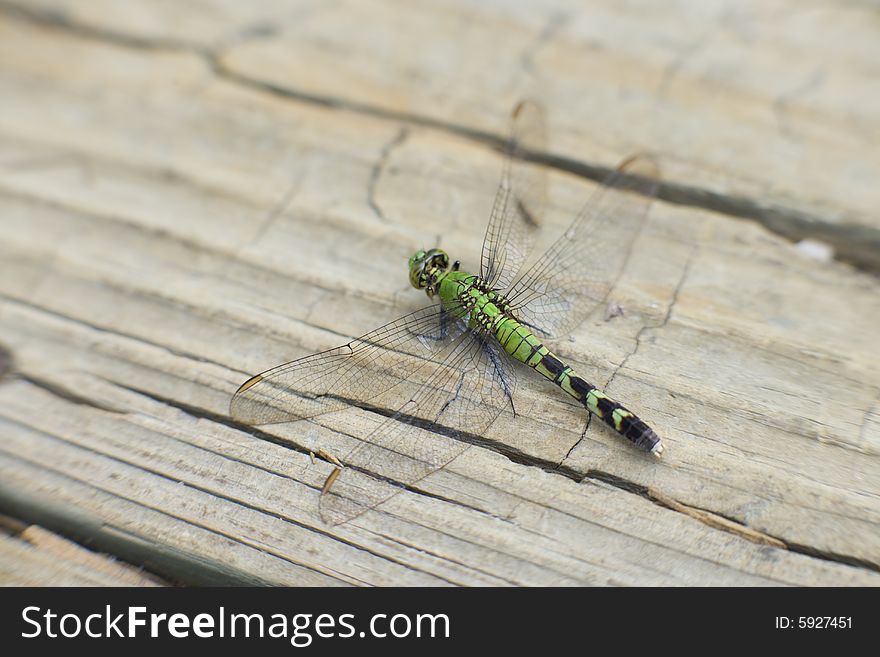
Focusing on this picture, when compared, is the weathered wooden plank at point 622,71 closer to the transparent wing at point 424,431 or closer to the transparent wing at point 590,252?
the transparent wing at point 590,252

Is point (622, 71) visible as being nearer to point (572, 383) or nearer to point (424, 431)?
point (572, 383)

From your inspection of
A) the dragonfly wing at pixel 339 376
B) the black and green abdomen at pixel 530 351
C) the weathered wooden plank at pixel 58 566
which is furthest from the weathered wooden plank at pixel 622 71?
the weathered wooden plank at pixel 58 566

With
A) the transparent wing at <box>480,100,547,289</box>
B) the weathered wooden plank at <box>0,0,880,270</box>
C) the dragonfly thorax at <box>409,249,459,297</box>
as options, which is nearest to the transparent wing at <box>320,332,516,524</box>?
the dragonfly thorax at <box>409,249,459,297</box>

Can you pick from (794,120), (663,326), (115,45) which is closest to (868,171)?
(794,120)

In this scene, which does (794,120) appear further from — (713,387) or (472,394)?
(472,394)

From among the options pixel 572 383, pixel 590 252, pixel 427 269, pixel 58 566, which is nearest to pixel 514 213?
pixel 590 252
